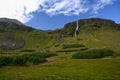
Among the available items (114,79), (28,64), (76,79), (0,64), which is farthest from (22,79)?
(28,64)

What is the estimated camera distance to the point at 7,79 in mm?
54938

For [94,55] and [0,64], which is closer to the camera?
[0,64]

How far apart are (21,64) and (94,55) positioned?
4358 cm

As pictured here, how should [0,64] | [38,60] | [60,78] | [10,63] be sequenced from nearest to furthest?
[60,78] → [0,64] → [10,63] → [38,60]

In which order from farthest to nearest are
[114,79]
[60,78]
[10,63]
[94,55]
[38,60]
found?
1. [94,55]
2. [38,60]
3. [10,63]
4. [60,78]
5. [114,79]

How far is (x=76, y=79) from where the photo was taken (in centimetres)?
5391

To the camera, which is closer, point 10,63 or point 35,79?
point 35,79

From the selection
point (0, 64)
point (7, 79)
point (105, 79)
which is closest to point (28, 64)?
point (0, 64)

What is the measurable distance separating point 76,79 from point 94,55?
68.7 metres

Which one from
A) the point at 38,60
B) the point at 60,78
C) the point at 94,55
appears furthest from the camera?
the point at 94,55

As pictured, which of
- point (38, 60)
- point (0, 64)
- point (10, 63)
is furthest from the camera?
point (38, 60)

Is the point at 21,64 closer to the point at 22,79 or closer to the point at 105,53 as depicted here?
the point at 22,79

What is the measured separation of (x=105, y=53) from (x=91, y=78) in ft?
232

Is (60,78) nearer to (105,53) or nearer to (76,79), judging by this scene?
(76,79)
